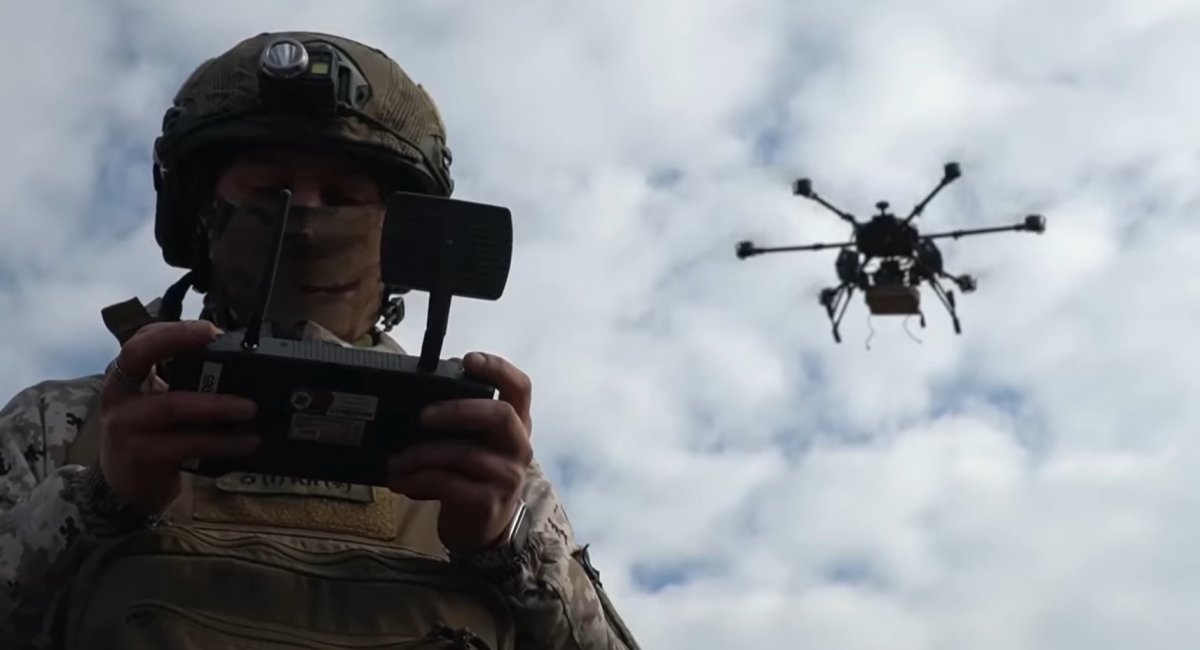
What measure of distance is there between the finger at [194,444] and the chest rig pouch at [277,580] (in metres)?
0.28

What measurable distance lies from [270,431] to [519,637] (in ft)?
2.26

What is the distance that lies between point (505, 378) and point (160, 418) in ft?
1.70

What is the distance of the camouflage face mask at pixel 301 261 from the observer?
3.09 metres

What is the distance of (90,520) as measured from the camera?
2619 millimetres

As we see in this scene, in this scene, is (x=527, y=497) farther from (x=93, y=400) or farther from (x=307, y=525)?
(x=93, y=400)

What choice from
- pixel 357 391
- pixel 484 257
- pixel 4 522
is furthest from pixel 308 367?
pixel 4 522

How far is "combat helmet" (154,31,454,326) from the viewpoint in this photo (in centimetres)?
320

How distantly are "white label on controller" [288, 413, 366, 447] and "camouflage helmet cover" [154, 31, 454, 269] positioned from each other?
2.88 ft

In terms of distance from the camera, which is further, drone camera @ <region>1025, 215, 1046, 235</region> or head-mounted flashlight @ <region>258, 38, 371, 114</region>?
drone camera @ <region>1025, 215, 1046, 235</region>

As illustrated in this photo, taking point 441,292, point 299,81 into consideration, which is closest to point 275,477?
point 441,292

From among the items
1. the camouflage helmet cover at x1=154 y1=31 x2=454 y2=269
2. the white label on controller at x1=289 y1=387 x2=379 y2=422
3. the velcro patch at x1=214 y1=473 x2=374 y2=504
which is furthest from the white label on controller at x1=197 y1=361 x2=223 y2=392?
the camouflage helmet cover at x1=154 y1=31 x2=454 y2=269

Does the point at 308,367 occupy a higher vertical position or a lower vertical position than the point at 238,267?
lower

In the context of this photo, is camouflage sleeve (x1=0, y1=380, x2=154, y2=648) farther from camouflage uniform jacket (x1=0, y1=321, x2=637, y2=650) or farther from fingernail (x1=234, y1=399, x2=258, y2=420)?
fingernail (x1=234, y1=399, x2=258, y2=420)

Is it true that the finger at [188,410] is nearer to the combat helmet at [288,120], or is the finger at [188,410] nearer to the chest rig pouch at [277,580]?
the chest rig pouch at [277,580]
